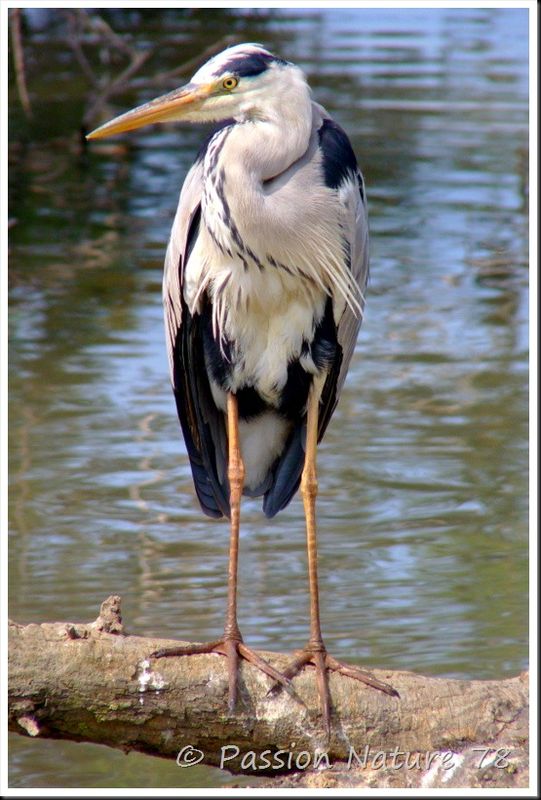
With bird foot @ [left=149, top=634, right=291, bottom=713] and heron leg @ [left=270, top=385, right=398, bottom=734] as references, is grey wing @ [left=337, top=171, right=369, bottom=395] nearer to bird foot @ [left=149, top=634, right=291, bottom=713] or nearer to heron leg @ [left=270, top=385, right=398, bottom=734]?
heron leg @ [left=270, top=385, right=398, bottom=734]

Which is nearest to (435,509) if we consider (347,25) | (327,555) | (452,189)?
(327,555)

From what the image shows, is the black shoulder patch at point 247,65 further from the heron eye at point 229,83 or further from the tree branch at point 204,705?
the tree branch at point 204,705

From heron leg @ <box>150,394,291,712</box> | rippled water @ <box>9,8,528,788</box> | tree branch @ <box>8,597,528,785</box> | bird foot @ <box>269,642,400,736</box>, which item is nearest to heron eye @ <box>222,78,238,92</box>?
heron leg @ <box>150,394,291,712</box>

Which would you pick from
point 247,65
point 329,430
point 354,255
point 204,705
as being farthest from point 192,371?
point 329,430

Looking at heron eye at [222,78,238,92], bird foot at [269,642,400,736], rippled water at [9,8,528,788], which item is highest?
heron eye at [222,78,238,92]

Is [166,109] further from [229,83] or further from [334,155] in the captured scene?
[334,155]

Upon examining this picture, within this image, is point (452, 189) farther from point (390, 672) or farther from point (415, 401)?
point (390, 672)

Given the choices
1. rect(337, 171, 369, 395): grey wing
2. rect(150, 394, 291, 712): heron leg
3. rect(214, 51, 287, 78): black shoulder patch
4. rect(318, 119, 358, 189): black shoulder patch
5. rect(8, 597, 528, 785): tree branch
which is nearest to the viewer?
rect(8, 597, 528, 785): tree branch

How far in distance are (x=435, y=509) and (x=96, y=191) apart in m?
5.23

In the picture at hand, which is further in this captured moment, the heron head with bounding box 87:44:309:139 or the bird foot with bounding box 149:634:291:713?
the heron head with bounding box 87:44:309:139

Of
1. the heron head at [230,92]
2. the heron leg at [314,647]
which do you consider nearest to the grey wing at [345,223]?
the heron leg at [314,647]

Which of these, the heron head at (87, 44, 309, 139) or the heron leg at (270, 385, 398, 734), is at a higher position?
the heron head at (87, 44, 309, 139)

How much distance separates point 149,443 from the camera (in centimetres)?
596

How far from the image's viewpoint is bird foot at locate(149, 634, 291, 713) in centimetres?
321
